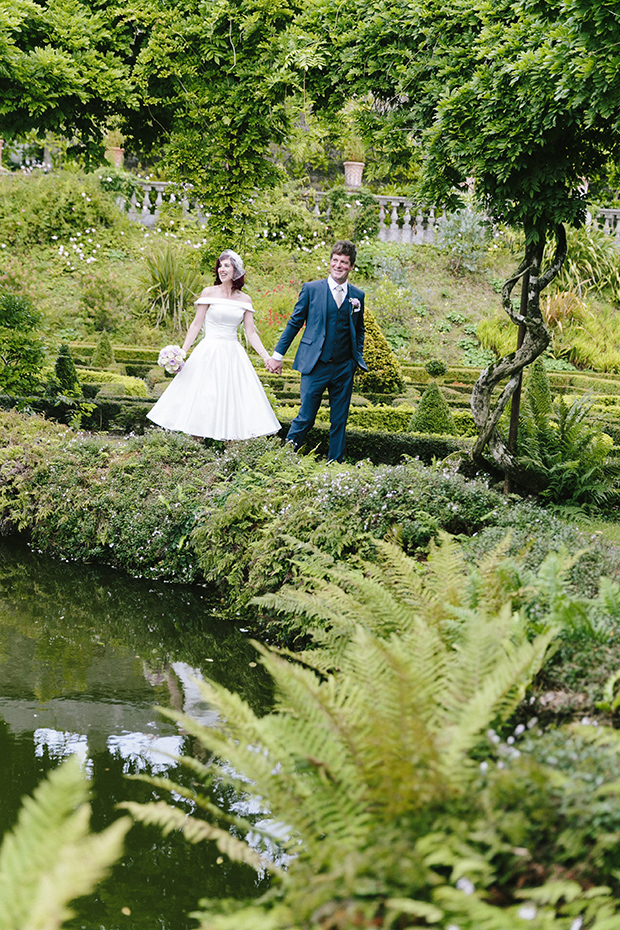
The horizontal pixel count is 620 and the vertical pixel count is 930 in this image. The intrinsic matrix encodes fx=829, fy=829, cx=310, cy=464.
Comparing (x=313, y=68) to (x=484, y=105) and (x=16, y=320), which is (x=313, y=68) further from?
(x=16, y=320)

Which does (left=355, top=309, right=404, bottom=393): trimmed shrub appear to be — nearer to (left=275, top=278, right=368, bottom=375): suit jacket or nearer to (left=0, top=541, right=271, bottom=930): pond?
(left=275, top=278, right=368, bottom=375): suit jacket

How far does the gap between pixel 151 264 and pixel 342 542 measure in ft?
43.3

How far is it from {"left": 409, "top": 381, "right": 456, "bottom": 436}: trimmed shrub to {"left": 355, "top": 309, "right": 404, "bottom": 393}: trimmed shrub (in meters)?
3.32

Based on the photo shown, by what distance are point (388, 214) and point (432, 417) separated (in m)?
13.2

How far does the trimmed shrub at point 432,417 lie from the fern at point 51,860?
7756 mm

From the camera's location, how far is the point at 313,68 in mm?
7074

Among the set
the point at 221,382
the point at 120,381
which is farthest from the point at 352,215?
the point at 221,382

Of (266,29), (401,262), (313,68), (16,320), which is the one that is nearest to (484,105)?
(313,68)

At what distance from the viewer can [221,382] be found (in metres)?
7.27

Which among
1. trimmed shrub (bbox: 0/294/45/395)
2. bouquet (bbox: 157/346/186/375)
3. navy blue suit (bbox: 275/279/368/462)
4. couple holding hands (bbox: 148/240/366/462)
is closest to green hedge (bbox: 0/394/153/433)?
trimmed shrub (bbox: 0/294/45/395)

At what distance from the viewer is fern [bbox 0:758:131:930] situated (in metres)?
1.21

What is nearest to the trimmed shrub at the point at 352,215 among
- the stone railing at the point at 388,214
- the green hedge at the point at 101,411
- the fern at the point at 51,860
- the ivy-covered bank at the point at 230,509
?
the stone railing at the point at 388,214

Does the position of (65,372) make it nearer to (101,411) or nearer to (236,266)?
(101,411)

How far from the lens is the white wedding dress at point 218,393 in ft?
23.6
